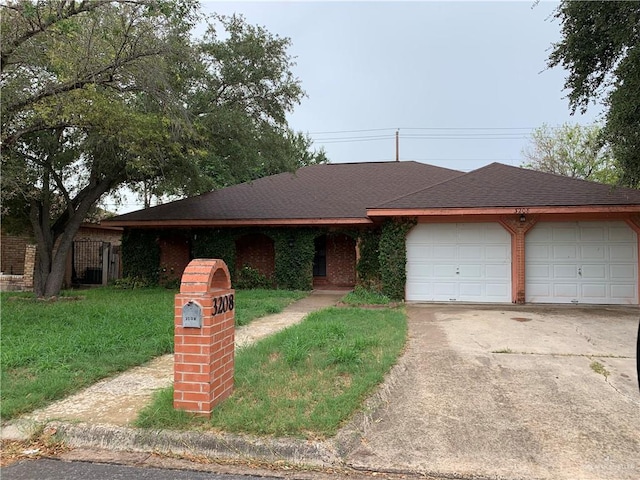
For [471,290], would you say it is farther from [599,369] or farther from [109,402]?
[109,402]

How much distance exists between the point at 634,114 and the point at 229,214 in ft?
39.5

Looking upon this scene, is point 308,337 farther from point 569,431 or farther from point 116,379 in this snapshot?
point 569,431

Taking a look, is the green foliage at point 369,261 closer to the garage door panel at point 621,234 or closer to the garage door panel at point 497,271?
the garage door panel at point 497,271

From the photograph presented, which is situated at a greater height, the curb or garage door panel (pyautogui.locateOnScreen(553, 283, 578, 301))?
garage door panel (pyautogui.locateOnScreen(553, 283, 578, 301))

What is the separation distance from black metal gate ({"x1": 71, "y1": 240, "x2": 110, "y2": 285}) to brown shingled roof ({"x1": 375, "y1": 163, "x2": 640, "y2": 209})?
13051 mm

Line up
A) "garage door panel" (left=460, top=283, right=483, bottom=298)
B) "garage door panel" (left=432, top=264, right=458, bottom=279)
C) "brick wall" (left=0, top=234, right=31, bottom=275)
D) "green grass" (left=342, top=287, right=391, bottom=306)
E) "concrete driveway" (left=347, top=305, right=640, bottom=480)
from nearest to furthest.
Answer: "concrete driveway" (left=347, top=305, right=640, bottom=480)
"green grass" (left=342, top=287, right=391, bottom=306)
"garage door panel" (left=460, top=283, right=483, bottom=298)
"garage door panel" (left=432, top=264, right=458, bottom=279)
"brick wall" (left=0, top=234, right=31, bottom=275)

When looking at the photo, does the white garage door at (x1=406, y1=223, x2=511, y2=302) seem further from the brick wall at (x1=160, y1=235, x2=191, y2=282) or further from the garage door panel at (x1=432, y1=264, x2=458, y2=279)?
the brick wall at (x1=160, y1=235, x2=191, y2=282)

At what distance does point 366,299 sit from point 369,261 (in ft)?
7.37

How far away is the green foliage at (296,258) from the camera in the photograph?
15.4m

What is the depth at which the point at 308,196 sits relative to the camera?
16.6 m

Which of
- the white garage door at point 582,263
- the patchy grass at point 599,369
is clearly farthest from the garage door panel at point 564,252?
the patchy grass at point 599,369

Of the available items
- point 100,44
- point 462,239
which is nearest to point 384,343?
point 462,239

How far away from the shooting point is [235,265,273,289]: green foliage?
1606cm

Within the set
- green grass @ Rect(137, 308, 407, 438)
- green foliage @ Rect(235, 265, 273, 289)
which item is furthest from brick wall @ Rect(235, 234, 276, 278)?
green grass @ Rect(137, 308, 407, 438)
